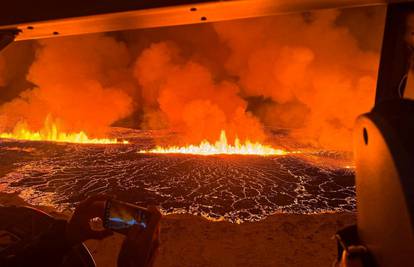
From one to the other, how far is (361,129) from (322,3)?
0.69m

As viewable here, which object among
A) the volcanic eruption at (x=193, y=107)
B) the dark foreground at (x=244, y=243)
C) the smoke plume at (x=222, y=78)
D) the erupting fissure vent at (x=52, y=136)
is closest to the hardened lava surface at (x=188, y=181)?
the volcanic eruption at (x=193, y=107)

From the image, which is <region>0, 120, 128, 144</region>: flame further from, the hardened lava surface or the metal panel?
the metal panel

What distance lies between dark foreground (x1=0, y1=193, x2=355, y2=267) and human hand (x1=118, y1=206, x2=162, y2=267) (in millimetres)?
2346

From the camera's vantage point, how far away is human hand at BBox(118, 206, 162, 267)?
1.31m

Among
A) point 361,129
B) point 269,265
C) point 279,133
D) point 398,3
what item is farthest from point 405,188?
point 279,133

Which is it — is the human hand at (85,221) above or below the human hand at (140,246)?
above

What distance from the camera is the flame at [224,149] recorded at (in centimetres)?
1059

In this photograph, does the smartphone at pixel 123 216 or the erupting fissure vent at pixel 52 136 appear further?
the erupting fissure vent at pixel 52 136

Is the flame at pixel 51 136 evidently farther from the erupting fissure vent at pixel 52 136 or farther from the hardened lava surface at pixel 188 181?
the hardened lava surface at pixel 188 181

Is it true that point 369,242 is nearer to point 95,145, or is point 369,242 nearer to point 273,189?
point 273,189

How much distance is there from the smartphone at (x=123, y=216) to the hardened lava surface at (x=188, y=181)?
3.85 metres

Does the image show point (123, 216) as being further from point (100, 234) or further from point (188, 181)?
point (188, 181)

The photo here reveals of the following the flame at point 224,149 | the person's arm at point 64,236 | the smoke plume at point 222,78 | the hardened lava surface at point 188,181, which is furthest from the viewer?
the flame at point 224,149

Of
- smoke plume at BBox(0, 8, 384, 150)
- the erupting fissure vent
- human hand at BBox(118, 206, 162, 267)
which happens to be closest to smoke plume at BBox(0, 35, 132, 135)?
smoke plume at BBox(0, 8, 384, 150)
